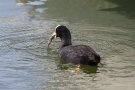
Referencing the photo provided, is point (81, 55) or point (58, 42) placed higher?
point (81, 55)

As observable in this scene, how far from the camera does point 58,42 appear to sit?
11.5 meters

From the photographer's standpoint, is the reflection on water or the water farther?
the reflection on water

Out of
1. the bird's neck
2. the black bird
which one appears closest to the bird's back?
the black bird

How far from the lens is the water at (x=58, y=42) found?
8.26 m

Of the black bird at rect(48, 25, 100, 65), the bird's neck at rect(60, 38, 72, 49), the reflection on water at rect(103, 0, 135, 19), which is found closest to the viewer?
the black bird at rect(48, 25, 100, 65)

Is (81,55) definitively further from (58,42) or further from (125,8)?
(125,8)

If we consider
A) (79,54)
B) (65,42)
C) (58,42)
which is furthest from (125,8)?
(79,54)

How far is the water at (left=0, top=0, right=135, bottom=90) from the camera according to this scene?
27.1ft

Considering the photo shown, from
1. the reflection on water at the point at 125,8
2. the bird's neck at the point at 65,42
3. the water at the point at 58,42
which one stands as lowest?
the reflection on water at the point at 125,8

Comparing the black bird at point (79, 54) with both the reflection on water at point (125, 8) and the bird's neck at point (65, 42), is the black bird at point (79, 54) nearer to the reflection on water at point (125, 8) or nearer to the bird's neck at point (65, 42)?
the bird's neck at point (65, 42)

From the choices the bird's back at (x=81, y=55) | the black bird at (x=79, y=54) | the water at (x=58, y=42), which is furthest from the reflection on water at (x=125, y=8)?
the bird's back at (x=81, y=55)

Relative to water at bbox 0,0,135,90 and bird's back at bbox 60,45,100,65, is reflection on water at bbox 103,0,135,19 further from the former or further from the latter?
bird's back at bbox 60,45,100,65

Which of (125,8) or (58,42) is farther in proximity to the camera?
(125,8)

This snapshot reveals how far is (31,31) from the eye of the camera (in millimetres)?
12109
